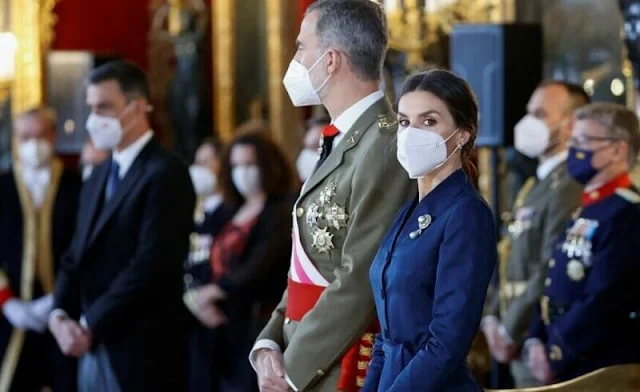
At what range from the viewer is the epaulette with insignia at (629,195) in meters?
4.82

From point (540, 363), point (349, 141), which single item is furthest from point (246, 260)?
point (349, 141)

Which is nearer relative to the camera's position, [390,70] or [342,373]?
[342,373]

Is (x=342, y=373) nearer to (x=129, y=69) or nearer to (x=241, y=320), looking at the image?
(x=129, y=69)

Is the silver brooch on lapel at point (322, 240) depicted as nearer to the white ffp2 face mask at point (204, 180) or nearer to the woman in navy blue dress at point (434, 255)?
the woman in navy blue dress at point (434, 255)

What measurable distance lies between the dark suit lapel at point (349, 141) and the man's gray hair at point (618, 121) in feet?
4.55

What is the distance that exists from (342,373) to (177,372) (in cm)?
164

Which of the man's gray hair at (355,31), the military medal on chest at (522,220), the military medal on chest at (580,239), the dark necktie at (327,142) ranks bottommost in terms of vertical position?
the military medal on chest at (522,220)

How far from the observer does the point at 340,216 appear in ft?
12.1

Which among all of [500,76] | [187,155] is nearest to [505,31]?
[500,76]

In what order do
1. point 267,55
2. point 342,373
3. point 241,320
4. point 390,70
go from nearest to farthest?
1. point 342,373
2. point 241,320
3. point 390,70
4. point 267,55

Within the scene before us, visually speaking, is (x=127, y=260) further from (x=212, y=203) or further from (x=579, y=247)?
(x=212, y=203)

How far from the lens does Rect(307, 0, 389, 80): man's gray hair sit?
372cm

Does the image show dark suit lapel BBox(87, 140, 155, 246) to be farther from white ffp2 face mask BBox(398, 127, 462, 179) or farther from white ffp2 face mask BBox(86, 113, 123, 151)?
white ffp2 face mask BBox(398, 127, 462, 179)

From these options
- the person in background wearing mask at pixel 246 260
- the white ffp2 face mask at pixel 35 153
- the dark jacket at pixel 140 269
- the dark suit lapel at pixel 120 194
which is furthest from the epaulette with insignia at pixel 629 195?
the white ffp2 face mask at pixel 35 153
